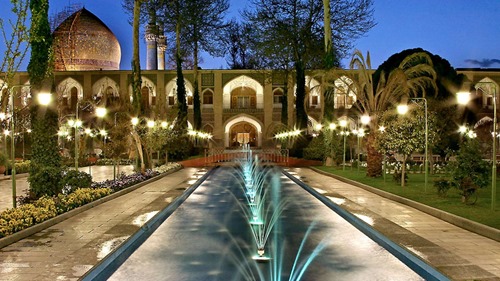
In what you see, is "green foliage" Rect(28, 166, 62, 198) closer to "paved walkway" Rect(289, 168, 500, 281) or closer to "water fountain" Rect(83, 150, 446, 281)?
"water fountain" Rect(83, 150, 446, 281)

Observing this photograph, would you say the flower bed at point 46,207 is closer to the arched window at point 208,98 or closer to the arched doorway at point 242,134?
the arched window at point 208,98

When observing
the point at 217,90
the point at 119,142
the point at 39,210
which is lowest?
the point at 39,210

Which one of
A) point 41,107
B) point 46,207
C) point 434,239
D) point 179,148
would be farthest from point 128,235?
point 179,148

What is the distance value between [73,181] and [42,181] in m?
1.02

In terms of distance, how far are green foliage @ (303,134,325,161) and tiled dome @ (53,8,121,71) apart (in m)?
27.9

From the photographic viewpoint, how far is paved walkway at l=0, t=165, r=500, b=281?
597 centimetres

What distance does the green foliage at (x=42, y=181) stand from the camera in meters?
11.4

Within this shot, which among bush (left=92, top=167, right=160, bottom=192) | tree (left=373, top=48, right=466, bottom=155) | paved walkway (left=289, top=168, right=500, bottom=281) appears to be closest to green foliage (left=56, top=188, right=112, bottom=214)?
bush (left=92, top=167, right=160, bottom=192)

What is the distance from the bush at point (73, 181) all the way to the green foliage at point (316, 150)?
1605 centimetres

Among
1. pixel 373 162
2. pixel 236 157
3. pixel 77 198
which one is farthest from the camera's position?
pixel 236 157

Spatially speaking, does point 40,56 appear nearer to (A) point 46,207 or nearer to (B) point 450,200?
(A) point 46,207

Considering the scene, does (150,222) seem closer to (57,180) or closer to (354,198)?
(57,180)

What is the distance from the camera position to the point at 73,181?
40.6 feet

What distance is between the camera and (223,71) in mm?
46594
